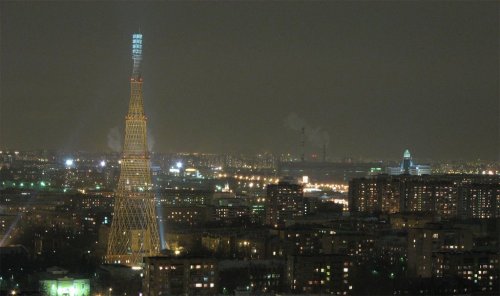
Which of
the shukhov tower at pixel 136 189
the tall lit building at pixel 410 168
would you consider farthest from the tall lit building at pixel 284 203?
the tall lit building at pixel 410 168

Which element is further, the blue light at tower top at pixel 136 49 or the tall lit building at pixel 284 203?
the tall lit building at pixel 284 203

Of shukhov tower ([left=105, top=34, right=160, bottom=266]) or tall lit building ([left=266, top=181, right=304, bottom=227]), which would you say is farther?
tall lit building ([left=266, top=181, right=304, bottom=227])

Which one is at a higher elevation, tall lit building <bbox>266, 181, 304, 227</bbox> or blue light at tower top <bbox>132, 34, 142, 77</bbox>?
blue light at tower top <bbox>132, 34, 142, 77</bbox>

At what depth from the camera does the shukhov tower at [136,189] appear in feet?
39.8

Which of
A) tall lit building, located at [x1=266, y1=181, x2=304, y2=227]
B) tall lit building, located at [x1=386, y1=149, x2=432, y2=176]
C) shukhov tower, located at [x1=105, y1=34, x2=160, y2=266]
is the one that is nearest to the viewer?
shukhov tower, located at [x1=105, y1=34, x2=160, y2=266]

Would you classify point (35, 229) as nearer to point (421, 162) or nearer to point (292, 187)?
point (292, 187)

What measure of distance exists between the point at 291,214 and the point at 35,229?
5.36 m

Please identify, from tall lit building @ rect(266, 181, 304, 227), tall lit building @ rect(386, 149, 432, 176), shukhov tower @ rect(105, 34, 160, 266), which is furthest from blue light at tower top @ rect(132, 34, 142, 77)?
tall lit building @ rect(386, 149, 432, 176)

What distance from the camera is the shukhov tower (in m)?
12.1

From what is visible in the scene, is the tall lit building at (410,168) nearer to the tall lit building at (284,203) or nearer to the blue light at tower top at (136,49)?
the tall lit building at (284,203)

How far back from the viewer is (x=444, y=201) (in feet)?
75.3

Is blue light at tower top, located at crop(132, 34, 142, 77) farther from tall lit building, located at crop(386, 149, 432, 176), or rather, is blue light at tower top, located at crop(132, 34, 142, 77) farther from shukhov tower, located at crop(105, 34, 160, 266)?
tall lit building, located at crop(386, 149, 432, 176)

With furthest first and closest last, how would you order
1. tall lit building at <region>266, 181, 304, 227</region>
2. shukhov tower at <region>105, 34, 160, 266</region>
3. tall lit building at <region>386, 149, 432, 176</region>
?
tall lit building at <region>386, 149, 432, 176</region>
tall lit building at <region>266, 181, 304, 227</region>
shukhov tower at <region>105, 34, 160, 266</region>

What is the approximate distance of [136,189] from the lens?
40.4ft
